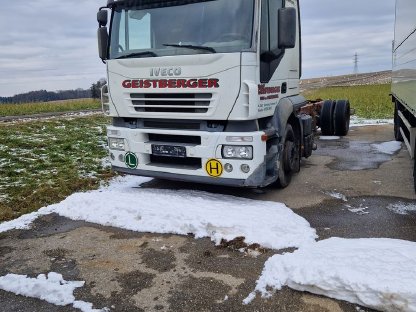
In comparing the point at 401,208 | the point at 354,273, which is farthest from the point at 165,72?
the point at 401,208

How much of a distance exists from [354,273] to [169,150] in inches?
121

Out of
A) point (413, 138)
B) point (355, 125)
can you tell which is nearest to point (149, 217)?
point (413, 138)

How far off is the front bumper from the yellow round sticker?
0.03 meters

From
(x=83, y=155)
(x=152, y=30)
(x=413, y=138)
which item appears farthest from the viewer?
(x=83, y=155)

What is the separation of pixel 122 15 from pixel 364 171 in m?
5.25

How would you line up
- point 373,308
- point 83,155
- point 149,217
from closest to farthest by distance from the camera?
point 373,308, point 149,217, point 83,155

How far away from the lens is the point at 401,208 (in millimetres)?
5344

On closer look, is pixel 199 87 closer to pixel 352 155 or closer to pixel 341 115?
pixel 352 155

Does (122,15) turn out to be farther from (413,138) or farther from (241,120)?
(413,138)

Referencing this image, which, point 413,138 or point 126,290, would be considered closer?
point 126,290

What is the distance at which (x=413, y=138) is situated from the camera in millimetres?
6117

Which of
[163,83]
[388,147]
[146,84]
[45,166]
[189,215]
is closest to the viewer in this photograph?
[189,215]

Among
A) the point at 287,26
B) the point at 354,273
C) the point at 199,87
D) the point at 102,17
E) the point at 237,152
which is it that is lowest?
the point at 354,273

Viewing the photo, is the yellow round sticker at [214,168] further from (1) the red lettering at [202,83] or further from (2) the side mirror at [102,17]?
(2) the side mirror at [102,17]
